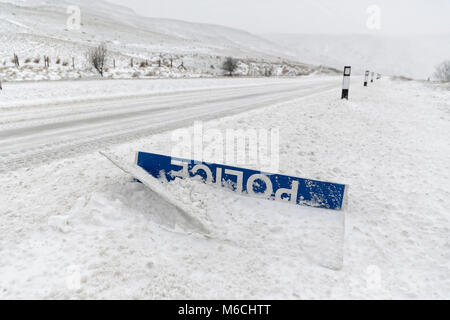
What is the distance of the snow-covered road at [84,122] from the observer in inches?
160

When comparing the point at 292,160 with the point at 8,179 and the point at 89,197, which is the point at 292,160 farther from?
the point at 8,179

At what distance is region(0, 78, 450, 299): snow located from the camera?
5.66ft

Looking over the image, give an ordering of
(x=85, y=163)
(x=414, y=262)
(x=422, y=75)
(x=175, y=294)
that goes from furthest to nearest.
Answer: (x=422, y=75) < (x=85, y=163) < (x=414, y=262) < (x=175, y=294)

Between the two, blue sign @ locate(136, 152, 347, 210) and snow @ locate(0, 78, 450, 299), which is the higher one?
blue sign @ locate(136, 152, 347, 210)

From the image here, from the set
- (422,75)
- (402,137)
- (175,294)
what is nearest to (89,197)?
(175,294)

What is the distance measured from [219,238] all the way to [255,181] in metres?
0.80

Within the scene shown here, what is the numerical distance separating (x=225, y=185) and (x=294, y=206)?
67cm

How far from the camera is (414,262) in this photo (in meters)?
2.00

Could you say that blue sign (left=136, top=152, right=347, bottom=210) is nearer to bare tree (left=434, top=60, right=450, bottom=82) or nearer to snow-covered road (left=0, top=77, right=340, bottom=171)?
snow-covered road (left=0, top=77, right=340, bottom=171)
